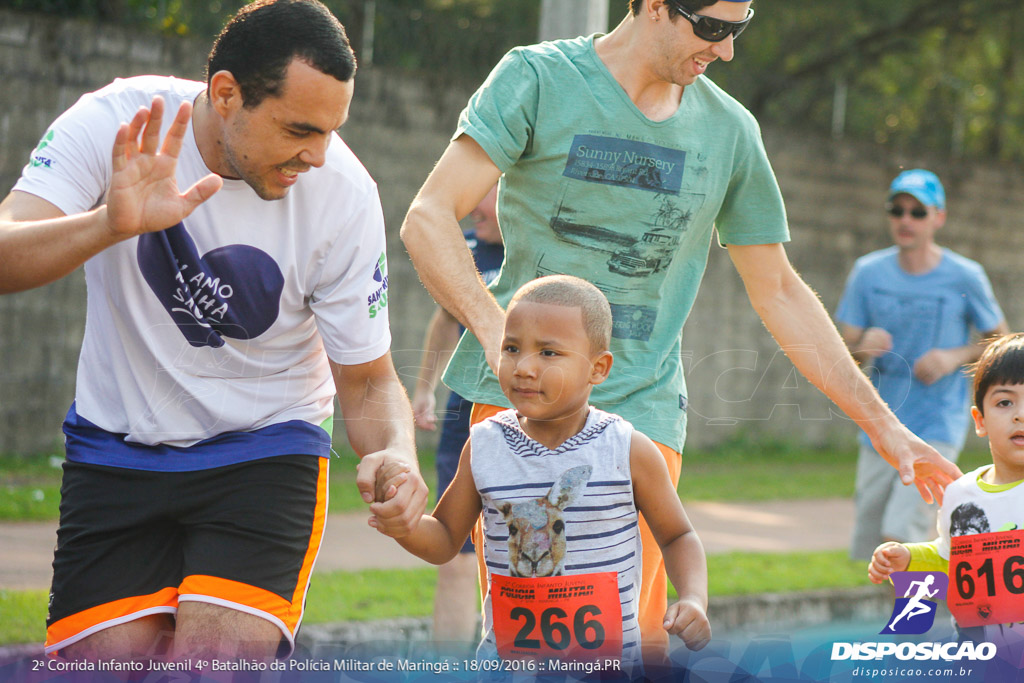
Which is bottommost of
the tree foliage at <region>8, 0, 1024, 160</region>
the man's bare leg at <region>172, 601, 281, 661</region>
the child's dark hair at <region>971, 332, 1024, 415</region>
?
the man's bare leg at <region>172, 601, 281, 661</region>

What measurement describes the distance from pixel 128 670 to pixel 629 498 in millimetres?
1202

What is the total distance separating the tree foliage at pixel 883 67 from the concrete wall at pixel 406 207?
2.59 feet

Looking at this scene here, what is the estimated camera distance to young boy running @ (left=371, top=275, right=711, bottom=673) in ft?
9.14

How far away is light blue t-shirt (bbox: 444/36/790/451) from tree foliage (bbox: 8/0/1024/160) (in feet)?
26.1

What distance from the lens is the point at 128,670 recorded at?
2754 millimetres

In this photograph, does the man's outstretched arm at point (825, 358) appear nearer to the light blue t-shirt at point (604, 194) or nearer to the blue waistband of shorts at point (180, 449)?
the light blue t-shirt at point (604, 194)

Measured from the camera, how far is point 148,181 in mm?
2520

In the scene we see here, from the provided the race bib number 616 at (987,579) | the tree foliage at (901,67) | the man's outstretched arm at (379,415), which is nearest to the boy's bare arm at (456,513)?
the man's outstretched arm at (379,415)

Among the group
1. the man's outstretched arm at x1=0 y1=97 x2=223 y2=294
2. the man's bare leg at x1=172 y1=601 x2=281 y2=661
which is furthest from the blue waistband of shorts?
the man's outstretched arm at x1=0 y1=97 x2=223 y2=294

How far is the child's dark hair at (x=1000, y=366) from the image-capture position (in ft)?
11.5

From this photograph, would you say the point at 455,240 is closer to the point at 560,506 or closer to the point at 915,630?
the point at 560,506

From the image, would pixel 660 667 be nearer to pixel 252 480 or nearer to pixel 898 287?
pixel 252 480

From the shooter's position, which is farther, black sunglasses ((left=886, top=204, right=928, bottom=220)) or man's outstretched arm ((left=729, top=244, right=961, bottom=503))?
black sunglasses ((left=886, top=204, right=928, bottom=220))

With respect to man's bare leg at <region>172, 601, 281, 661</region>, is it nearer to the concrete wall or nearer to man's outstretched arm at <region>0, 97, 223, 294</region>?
man's outstretched arm at <region>0, 97, 223, 294</region>
